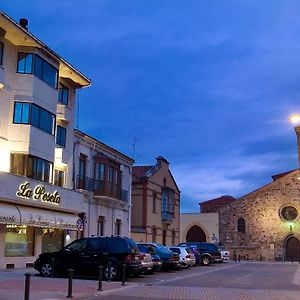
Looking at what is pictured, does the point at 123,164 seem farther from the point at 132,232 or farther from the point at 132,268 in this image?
the point at 132,268

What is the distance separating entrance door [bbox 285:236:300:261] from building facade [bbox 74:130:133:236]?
24393 millimetres

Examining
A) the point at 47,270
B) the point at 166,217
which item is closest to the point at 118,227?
the point at 166,217

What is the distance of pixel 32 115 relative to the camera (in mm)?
29781

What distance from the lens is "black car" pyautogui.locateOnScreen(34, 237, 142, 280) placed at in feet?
74.9

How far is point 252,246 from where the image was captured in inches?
2489

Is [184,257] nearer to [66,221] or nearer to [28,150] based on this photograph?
[66,221]

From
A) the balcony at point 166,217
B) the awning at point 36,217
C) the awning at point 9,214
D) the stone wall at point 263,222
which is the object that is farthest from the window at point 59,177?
the stone wall at point 263,222

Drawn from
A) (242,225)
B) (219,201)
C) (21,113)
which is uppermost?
(219,201)

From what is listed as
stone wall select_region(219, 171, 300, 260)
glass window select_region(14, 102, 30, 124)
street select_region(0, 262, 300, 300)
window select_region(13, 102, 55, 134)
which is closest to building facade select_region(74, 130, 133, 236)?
window select_region(13, 102, 55, 134)

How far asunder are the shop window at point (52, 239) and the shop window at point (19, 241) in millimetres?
1451

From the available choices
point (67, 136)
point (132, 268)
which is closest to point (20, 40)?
point (67, 136)

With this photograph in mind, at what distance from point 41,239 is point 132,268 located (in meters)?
10.4

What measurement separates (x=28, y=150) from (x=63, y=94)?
7.12 metres

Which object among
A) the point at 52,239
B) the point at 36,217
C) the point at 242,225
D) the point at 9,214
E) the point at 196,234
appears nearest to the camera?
the point at 9,214
